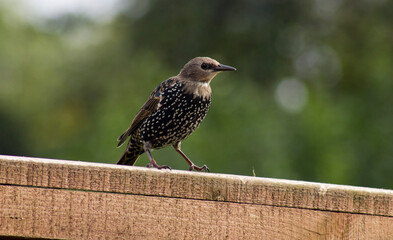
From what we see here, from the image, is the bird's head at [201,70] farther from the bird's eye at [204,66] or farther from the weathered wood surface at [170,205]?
the weathered wood surface at [170,205]

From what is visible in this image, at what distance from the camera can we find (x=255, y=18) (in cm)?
1717

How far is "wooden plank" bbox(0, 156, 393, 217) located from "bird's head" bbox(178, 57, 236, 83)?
103 inches

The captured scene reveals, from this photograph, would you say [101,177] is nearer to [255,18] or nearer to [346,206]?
[346,206]

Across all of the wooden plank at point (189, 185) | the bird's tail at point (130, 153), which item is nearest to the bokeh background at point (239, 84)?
the bird's tail at point (130, 153)

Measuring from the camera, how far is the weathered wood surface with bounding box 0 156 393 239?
248 cm

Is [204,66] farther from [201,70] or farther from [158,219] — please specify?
[158,219]

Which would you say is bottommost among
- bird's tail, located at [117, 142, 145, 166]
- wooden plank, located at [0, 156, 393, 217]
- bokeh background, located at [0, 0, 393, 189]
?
bokeh background, located at [0, 0, 393, 189]

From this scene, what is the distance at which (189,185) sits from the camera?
2646mm

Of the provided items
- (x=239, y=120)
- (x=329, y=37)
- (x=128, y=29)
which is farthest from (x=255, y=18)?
(x=239, y=120)

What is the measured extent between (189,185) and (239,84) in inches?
462

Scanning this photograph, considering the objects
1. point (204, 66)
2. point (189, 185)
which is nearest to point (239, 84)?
point (204, 66)

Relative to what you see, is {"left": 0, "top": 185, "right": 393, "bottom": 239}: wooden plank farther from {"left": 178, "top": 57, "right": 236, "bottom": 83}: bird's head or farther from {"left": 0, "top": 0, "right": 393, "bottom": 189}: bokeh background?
{"left": 0, "top": 0, "right": 393, "bottom": 189}: bokeh background

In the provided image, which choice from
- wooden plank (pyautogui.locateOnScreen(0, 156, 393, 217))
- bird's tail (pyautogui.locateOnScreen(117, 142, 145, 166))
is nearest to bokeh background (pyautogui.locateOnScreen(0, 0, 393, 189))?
bird's tail (pyautogui.locateOnScreen(117, 142, 145, 166))

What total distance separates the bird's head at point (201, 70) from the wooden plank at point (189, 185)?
261 cm
